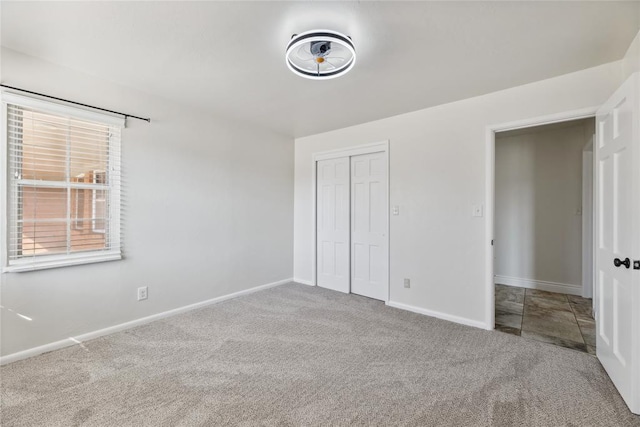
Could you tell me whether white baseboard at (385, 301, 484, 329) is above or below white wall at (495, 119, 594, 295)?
below

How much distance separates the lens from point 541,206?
439 centimetres

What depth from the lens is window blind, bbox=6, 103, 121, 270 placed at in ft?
7.53

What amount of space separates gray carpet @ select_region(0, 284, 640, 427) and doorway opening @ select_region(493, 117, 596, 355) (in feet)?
4.19

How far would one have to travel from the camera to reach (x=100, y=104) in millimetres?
2701

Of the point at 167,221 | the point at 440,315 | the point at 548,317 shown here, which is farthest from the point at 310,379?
the point at 548,317

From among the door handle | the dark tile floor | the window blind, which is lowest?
the dark tile floor

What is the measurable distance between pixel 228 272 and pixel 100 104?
2244 millimetres

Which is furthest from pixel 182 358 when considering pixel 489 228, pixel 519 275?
pixel 519 275

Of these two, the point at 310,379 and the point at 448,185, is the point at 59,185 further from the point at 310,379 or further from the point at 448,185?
the point at 448,185

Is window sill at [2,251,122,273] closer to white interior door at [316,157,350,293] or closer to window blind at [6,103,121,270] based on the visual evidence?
window blind at [6,103,121,270]

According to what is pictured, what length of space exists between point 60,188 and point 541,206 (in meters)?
5.82

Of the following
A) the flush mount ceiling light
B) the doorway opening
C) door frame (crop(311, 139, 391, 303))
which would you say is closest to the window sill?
the flush mount ceiling light

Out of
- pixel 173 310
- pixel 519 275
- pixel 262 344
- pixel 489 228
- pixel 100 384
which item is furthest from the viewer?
pixel 519 275

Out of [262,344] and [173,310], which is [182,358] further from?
[173,310]
